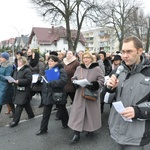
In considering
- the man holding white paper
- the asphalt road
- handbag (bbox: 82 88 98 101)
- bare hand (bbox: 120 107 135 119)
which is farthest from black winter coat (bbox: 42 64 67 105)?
bare hand (bbox: 120 107 135 119)

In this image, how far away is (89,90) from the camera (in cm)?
445

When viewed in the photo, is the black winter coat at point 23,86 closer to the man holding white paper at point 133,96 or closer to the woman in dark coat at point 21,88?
the woman in dark coat at point 21,88

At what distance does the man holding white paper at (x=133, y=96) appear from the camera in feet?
7.62

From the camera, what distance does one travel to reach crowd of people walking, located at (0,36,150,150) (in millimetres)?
2393

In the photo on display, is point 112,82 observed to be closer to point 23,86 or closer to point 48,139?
point 48,139

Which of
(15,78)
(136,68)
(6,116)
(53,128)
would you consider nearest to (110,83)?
(136,68)

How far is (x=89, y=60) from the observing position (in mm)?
4598

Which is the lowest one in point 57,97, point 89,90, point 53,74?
point 57,97

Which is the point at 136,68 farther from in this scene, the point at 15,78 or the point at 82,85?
the point at 15,78

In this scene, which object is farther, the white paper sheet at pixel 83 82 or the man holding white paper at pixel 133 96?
the white paper sheet at pixel 83 82

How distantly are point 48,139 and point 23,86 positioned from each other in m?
1.63

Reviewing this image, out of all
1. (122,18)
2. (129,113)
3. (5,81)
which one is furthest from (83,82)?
(122,18)

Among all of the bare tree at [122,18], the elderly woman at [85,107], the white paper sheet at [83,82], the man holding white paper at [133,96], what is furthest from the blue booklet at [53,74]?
the bare tree at [122,18]

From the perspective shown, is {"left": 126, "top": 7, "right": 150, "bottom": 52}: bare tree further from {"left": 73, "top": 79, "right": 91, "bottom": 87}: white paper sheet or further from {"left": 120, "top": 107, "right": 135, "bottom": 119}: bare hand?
{"left": 120, "top": 107, "right": 135, "bottom": 119}: bare hand
